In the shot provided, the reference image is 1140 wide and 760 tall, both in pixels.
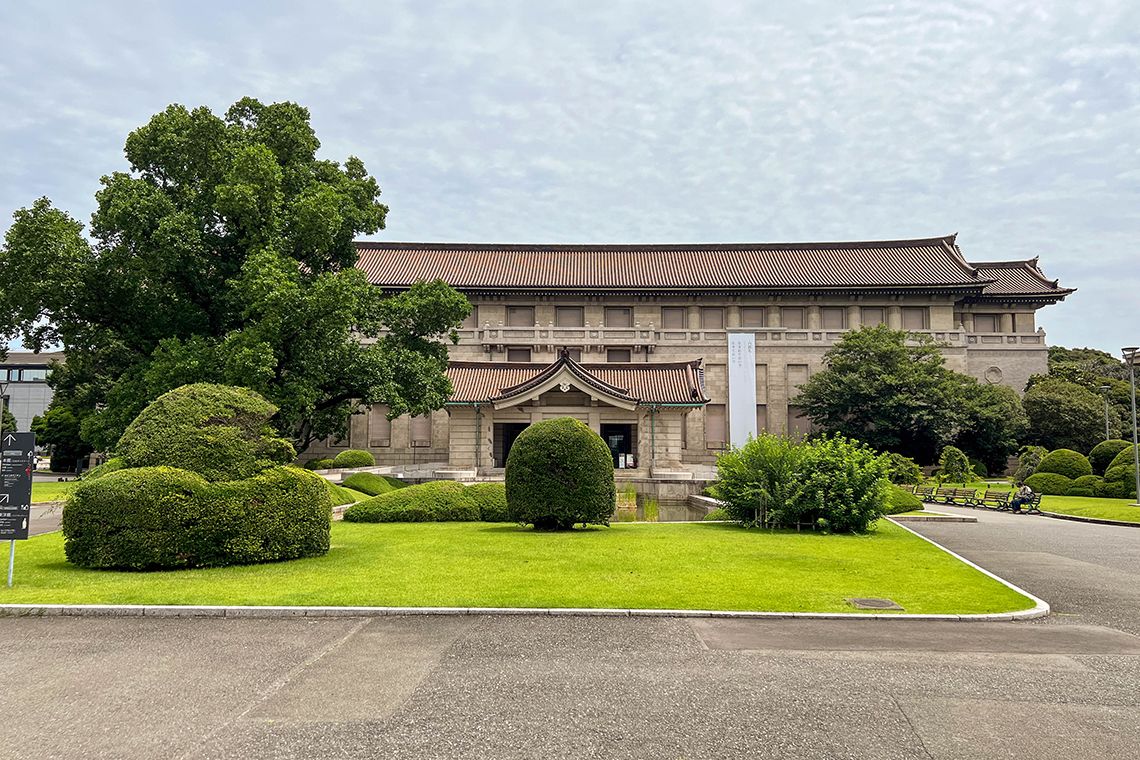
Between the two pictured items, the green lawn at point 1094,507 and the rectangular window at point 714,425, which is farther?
the rectangular window at point 714,425

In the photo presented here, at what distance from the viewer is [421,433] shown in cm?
4791

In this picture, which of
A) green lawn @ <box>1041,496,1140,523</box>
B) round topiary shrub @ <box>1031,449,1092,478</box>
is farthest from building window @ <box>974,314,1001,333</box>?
green lawn @ <box>1041,496,1140,523</box>

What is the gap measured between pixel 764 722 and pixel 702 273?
165 ft

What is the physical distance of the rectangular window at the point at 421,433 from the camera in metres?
47.8

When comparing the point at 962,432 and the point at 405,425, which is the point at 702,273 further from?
the point at 405,425

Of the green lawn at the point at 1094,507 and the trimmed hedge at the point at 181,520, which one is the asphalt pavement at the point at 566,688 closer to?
the trimmed hedge at the point at 181,520

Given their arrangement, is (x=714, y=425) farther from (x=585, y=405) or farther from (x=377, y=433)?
(x=377, y=433)

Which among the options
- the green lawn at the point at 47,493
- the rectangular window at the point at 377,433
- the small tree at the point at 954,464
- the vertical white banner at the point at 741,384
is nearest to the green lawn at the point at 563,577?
the green lawn at the point at 47,493

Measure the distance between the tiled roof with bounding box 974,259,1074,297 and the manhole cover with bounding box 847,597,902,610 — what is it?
160 feet

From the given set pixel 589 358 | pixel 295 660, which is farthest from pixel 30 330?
pixel 589 358

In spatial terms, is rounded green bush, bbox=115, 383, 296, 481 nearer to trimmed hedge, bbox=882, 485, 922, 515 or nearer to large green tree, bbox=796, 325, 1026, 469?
trimmed hedge, bbox=882, 485, 922, 515

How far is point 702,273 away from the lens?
53719 millimetres

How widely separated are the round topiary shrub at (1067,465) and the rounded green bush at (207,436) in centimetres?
3215

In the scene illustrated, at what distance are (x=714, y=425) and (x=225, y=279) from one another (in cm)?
3395
